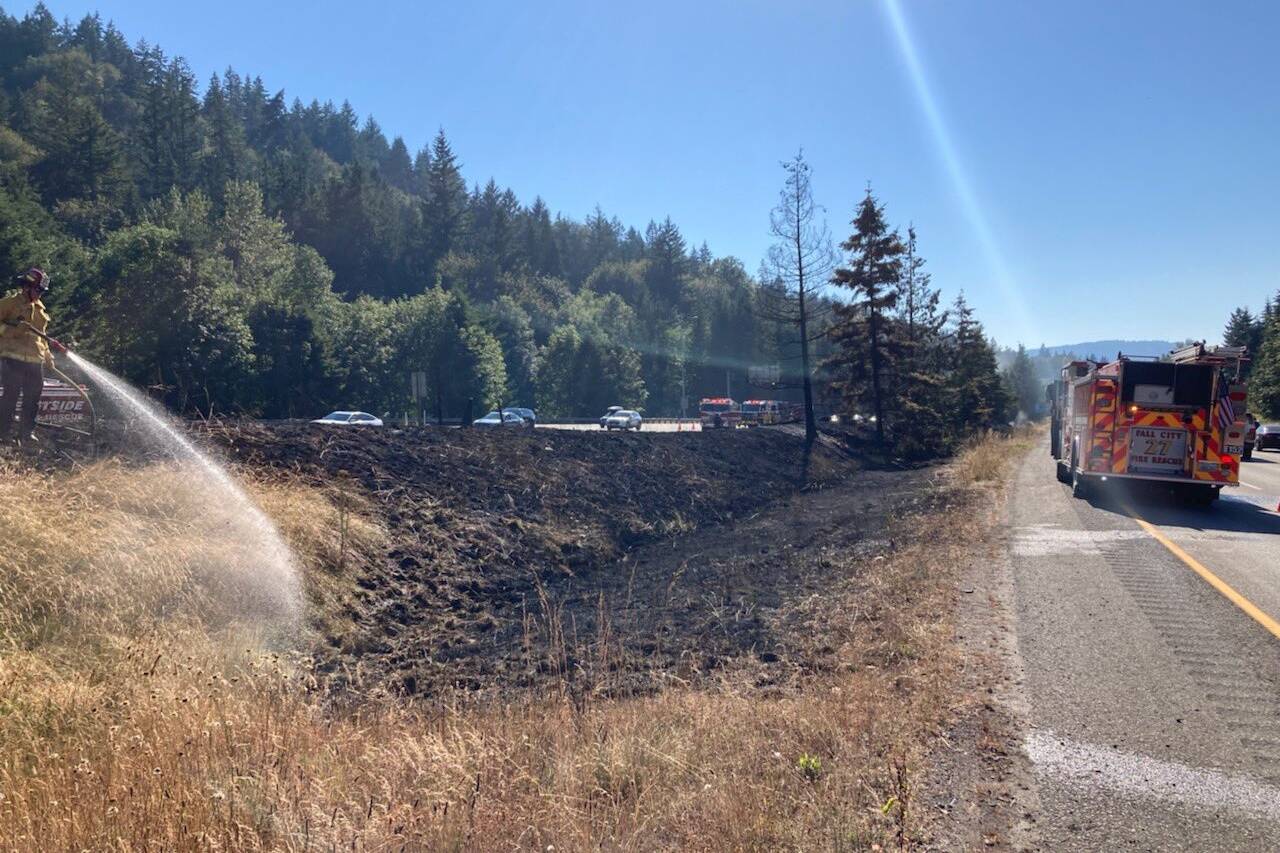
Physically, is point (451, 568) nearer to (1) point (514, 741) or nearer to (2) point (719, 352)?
(1) point (514, 741)

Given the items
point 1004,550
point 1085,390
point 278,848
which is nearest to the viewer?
point 278,848

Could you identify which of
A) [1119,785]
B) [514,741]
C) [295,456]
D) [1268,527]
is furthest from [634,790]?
[1268,527]

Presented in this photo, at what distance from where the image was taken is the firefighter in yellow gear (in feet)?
30.5

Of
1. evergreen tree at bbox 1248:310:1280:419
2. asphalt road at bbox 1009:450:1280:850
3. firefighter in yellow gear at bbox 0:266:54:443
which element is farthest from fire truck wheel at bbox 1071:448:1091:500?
evergreen tree at bbox 1248:310:1280:419

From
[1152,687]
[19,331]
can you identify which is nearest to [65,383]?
[19,331]

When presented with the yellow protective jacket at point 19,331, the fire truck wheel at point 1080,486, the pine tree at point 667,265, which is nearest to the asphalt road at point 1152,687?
the fire truck wheel at point 1080,486

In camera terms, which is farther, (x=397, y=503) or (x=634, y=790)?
(x=397, y=503)

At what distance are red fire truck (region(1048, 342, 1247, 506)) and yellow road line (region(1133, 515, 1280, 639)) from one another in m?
3.40

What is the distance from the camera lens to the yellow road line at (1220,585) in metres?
7.27

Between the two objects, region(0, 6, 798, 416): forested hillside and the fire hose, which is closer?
the fire hose

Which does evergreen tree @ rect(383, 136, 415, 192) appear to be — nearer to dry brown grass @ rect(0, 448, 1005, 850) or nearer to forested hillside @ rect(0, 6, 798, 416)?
forested hillside @ rect(0, 6, 798, 416)

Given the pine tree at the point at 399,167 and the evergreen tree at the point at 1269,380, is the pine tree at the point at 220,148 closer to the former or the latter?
the pine tree at the point at 399,167

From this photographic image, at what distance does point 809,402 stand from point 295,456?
79.9 feet

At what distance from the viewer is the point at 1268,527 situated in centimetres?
1291
